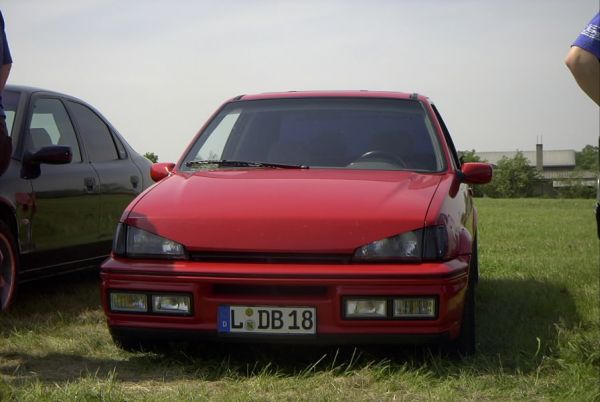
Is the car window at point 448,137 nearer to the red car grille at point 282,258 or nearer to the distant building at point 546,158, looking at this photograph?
the red car grille at point 282,258

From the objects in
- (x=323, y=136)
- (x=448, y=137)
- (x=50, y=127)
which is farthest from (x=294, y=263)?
(x=50, y=127)

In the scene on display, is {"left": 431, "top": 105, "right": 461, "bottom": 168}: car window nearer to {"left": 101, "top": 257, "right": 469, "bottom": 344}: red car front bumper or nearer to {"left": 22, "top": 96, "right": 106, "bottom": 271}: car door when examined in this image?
{"left": 101, "top": 257, "right": 469, "bottom": 344}: red car front bumper

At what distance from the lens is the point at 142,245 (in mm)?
4270

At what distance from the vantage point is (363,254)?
4074 millimetres

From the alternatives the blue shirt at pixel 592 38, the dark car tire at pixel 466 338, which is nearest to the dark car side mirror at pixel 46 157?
the dark car tire at pixel 466 338

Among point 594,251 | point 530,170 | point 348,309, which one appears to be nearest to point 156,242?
point 348,309

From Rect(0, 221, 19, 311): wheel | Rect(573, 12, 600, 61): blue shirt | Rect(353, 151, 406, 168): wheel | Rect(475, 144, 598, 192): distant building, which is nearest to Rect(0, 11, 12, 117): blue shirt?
Rect(0, 221, 19, 311): wheel

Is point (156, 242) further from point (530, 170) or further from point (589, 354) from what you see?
point (530, 170)

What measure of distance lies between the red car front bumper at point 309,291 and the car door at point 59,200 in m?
1.85

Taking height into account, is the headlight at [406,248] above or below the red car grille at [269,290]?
above

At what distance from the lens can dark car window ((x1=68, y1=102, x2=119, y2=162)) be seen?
22.4ft

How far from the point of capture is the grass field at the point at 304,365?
3.72m

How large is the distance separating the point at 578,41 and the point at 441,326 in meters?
1.45

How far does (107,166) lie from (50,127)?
0.64 m
